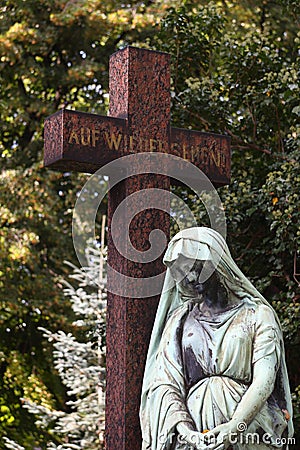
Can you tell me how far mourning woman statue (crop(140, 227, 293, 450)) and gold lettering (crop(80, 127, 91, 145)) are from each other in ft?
2.90

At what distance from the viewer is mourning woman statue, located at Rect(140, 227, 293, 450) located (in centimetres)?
466

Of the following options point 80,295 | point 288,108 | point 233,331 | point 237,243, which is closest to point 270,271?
point 237,243

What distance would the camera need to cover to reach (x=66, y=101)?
52.4 feet

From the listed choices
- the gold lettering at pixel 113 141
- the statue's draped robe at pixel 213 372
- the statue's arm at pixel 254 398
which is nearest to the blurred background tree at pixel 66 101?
the gold lettering at pixel 113 141

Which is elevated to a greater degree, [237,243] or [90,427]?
[237,243]

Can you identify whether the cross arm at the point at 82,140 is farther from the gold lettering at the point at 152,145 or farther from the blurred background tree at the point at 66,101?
the blurred background tree at the point at 66,101

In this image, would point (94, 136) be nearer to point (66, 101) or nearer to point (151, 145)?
point (151, 145)

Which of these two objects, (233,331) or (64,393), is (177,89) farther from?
(64,393)

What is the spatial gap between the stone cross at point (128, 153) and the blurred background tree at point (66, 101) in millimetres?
3946

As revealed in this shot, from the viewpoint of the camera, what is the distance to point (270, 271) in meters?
9.41

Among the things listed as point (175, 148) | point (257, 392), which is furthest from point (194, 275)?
point (175, 148)

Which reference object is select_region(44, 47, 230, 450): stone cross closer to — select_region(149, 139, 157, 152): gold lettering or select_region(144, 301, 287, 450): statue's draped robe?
select_region(149, 139, 157, 152): gold lettering

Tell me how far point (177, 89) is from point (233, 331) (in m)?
5.62

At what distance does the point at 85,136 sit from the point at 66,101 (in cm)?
1060
